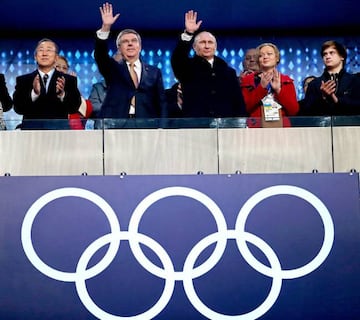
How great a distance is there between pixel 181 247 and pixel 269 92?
1920mm

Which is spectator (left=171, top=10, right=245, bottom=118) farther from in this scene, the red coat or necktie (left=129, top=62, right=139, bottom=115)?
necktie (left=129, top=62, right=139, bottom=115)

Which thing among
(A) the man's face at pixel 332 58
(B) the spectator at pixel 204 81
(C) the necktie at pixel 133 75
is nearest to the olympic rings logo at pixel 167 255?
(B) the spectator at pixel 204 81

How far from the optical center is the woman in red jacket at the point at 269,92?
26.4ft

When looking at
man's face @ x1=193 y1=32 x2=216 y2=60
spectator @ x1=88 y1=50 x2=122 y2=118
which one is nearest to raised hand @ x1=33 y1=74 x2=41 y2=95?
spectator @ x1=88 y1=50 x2=122 y2=118

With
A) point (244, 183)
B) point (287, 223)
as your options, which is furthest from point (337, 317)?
point (244, 183)

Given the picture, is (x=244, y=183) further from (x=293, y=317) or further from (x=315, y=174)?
(x=293, y=317)

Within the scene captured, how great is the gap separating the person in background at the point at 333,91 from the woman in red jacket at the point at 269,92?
0.72 feet

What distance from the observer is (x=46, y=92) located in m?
8.25

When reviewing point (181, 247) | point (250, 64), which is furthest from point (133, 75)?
point (181, 247)

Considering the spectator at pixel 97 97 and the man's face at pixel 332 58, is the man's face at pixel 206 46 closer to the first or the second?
the man's face at pixel 332 58

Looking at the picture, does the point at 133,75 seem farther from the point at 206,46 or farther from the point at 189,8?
the point at 189,8

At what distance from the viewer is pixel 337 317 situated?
7.14 metres

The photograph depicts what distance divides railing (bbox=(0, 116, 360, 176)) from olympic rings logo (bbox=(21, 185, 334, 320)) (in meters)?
0.44

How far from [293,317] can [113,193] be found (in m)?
1.84
